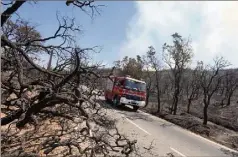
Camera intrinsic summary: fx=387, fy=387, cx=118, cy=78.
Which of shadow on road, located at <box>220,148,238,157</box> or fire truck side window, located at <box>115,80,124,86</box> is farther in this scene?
fire truck side window, located at <box>115,80,124,86</box>

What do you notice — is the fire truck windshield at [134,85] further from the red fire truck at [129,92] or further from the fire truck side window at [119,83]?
the fire truck side window at [119,83]

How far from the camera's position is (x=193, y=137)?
74.1 ft

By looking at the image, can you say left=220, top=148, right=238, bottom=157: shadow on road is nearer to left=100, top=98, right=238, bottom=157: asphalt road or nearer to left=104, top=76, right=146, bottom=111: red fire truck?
left=100, top=98, right=238, bottom=157: asphalt road

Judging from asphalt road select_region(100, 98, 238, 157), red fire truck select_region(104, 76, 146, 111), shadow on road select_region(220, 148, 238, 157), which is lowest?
shadow on road select_region(220, 148, 238, 157)

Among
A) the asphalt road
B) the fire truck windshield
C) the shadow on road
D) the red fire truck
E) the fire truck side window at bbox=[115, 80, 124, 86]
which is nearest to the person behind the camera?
the asphalt road

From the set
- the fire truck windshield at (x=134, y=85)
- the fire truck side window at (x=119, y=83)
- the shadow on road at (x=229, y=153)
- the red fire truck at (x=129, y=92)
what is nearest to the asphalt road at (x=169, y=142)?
the shadow on road at (x=229, y=153)

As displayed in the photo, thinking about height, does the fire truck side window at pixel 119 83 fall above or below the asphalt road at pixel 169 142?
above

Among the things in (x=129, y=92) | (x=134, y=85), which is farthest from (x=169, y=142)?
(x=134, y=85)

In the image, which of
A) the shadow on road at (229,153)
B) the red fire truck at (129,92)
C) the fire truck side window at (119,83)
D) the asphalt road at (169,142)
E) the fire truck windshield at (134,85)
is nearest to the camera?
the asphalt road at (169,142)

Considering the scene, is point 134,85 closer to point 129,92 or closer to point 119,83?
point 129,92

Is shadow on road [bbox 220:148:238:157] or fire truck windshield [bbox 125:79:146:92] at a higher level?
fire truck windshield [bbox 125:79:146:92]

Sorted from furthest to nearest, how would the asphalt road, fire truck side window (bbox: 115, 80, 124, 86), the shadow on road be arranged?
fire truck side window (bbox: 115, 80, 124, 86) → the shadow on road → the asphalt road

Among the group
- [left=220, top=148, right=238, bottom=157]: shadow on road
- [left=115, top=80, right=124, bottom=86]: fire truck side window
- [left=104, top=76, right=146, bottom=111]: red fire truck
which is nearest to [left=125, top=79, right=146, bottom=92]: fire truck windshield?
[left=104, top=76, right=146, bottom=111]: red fire truck

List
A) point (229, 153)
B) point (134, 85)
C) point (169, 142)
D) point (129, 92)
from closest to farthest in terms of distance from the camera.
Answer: point (229, 153) → point (169, 142) → point (129, 92) → point (134, 85)
